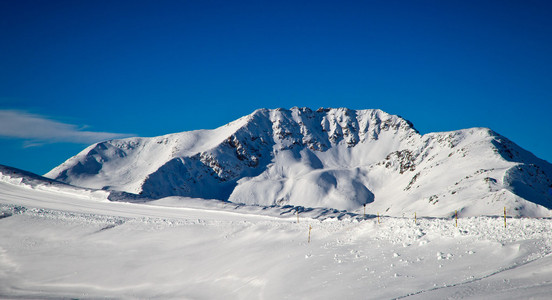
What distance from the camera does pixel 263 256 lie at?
3203 cm

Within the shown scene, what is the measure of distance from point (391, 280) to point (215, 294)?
11536 millimetres

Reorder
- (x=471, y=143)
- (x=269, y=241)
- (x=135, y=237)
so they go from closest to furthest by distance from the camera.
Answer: (x=269, y=241) → (x=135, y=237) → (x=471, y=143)

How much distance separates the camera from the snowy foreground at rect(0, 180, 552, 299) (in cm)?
2261

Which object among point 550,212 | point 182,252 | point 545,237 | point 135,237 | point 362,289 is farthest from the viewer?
point 550,212

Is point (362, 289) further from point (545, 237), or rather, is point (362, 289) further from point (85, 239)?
point (85, 239)

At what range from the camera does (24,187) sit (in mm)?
68500

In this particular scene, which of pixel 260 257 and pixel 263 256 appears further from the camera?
pixel 263 256

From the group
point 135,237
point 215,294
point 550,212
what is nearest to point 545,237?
point 215,294

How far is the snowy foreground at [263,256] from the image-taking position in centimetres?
2261

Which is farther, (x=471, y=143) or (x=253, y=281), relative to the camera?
(x=471, y=143)

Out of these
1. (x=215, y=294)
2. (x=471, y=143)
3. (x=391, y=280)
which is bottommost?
(x=215, y=294)

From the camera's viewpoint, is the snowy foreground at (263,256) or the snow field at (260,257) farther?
the snow field at (260,257)

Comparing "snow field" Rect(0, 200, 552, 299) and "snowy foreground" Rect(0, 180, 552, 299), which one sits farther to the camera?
"snow field" Rect(0, 200, 552, 299)

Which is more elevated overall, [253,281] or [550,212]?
[550,212]
